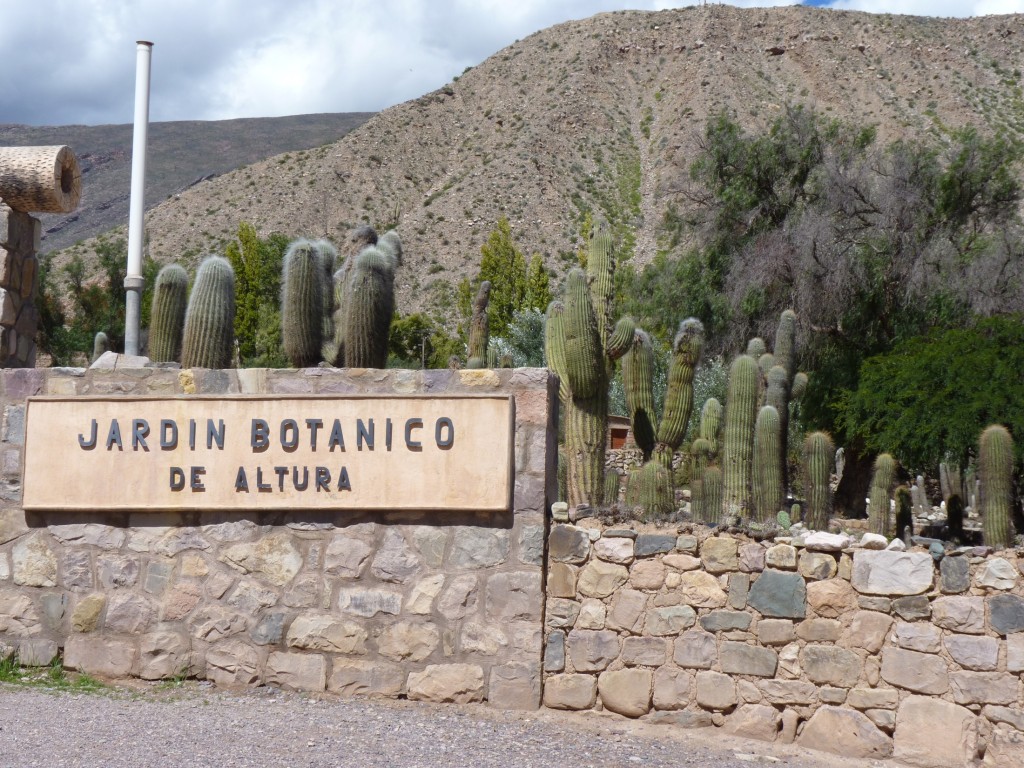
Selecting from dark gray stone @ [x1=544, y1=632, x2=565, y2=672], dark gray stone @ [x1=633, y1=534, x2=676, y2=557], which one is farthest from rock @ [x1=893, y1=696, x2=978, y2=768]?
dark gray stone @ [x1=544, y1=632, x2=565, y2=672]

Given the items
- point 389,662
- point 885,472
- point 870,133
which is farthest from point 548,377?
point 870,133

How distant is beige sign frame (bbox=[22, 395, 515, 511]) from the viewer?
6.96 m

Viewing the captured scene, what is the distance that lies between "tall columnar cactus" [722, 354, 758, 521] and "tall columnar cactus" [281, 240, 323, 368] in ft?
15.0

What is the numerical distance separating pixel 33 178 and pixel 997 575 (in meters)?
7.25

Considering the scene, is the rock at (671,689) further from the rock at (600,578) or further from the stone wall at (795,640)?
the rock at (600,578)

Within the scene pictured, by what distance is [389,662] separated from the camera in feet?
23.0

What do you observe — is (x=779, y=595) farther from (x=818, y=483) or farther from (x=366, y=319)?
(x=818, y=483)

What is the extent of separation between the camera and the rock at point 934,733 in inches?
246

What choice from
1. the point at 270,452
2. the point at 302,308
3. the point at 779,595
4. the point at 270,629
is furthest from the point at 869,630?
the point at 302,308

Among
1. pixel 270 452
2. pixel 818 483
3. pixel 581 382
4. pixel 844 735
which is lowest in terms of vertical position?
pixel 844 735

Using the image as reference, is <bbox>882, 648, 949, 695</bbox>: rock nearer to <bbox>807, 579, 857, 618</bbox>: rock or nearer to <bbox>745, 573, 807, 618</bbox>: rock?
<bbox>807, 579, 857, 618</bbox>: rock

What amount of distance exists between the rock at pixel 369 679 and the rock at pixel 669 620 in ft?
5.20

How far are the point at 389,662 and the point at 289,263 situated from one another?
13.3ft

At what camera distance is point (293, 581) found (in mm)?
7125
